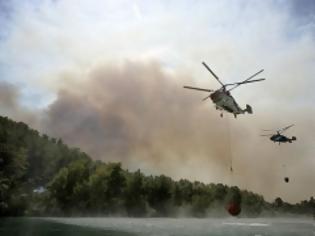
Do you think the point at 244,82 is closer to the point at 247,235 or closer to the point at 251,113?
the point at 251,113

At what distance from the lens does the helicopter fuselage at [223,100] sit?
5475cm

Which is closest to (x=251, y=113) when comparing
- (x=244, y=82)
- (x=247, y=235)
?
(x=244, y=82)

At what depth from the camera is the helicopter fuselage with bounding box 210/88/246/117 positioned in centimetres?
5475

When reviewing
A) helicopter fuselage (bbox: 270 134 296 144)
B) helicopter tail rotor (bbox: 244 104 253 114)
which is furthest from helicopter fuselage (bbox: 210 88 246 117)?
helicopter fuselage (bbox: 270 134 296 144)

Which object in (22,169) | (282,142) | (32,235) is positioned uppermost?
(22,169)

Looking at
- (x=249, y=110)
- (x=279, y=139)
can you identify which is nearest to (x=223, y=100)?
(x=249, y=110)

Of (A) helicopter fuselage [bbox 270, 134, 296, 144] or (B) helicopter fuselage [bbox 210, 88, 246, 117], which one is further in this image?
(A) helicopter fuselage [bbox 270, 134, 296, 144]

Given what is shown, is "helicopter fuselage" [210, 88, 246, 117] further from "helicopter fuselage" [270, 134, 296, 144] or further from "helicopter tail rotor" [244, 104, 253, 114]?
"helicopter fuselage" [270, 134, 296, 144]

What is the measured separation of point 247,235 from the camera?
430 ft

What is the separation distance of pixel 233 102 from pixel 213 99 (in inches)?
127

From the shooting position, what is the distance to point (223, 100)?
54938 millimetres

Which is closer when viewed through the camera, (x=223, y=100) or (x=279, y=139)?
(x=223, y=100)

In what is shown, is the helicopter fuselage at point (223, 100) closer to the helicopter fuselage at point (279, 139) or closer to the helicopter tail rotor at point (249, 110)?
the helicopter tail rotor at point (249, 110)

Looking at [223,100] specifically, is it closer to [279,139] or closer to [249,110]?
[249,110]
